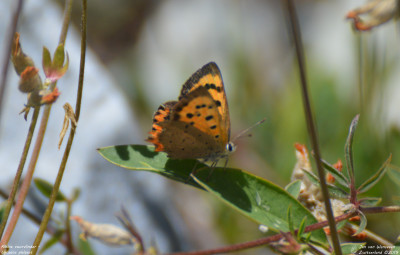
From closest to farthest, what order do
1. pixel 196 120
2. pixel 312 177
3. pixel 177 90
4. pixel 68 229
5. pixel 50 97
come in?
1. pixel 50 97
2. pixel 312 177
3. pixel 196 120
4. pixel 68 229
5. pixel 177 90

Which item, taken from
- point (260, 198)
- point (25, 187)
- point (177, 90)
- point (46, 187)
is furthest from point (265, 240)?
point (177, 90)

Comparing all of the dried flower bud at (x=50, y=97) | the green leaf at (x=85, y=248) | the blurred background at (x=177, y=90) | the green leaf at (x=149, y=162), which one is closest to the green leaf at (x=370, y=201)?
the green leaf at (x=149, y=162)

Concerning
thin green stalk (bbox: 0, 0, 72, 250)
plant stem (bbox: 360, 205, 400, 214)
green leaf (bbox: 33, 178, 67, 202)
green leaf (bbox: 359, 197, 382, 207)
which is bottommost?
plant stem (bbox: 360, 205, 400, 214)

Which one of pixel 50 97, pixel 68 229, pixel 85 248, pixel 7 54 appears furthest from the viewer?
pixel 85 248

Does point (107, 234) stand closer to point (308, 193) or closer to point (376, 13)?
point (308, 193)

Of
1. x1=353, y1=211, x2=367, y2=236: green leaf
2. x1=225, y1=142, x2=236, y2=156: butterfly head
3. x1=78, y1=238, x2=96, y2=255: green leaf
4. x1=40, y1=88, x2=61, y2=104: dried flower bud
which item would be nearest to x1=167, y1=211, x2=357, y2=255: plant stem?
x1=353, y1=211, x2=367, y2=236: green leaf

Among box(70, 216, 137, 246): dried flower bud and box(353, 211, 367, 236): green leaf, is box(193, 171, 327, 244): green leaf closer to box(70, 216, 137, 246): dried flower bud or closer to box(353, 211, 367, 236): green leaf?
box(353, 211, 367, 236): green leaf
